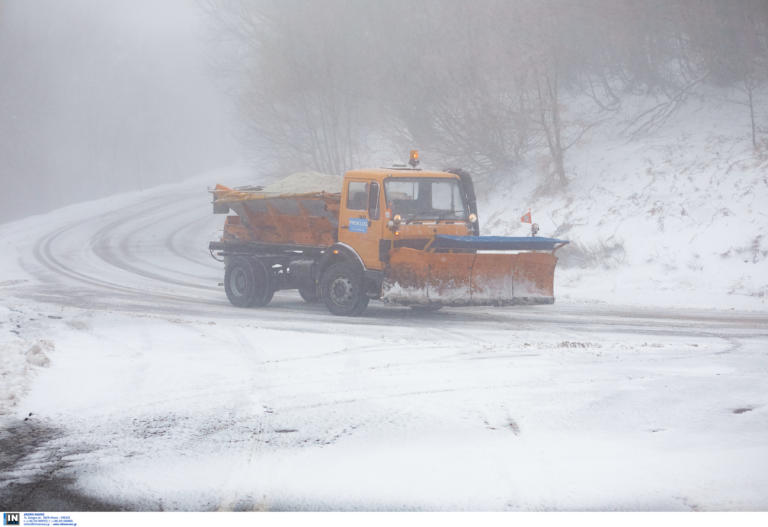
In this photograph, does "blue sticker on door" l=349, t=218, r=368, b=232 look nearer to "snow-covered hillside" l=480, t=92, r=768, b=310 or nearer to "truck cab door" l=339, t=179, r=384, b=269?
"truck cab door" l=339, t=179, r=384, b=269

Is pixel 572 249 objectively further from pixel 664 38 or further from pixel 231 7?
pixel 231 7

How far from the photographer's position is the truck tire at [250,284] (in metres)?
14.3

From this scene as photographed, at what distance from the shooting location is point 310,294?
14.3m

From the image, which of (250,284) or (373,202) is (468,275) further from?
(250,284)

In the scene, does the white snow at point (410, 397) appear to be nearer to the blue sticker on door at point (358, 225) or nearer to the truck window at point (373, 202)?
the blue sticker on door at point (358, 225)

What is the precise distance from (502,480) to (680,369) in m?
3.36

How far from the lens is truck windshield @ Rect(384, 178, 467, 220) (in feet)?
39.7

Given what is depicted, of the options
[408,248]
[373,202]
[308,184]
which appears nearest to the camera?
[408,248]

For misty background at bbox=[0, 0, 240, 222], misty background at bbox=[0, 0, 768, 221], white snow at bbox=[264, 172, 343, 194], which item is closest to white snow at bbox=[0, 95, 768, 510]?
white snow at bbox=[264, 172, 343, 194]

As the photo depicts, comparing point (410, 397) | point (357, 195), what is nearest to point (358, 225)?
point (357, 195)

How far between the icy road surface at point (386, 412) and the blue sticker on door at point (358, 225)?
1.37 metres

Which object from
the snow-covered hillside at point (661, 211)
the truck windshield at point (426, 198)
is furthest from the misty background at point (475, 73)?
the truck windshield at point (426, 198)

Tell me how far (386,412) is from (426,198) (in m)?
6.31

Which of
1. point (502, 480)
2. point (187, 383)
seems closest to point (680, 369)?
point (502, 480)
